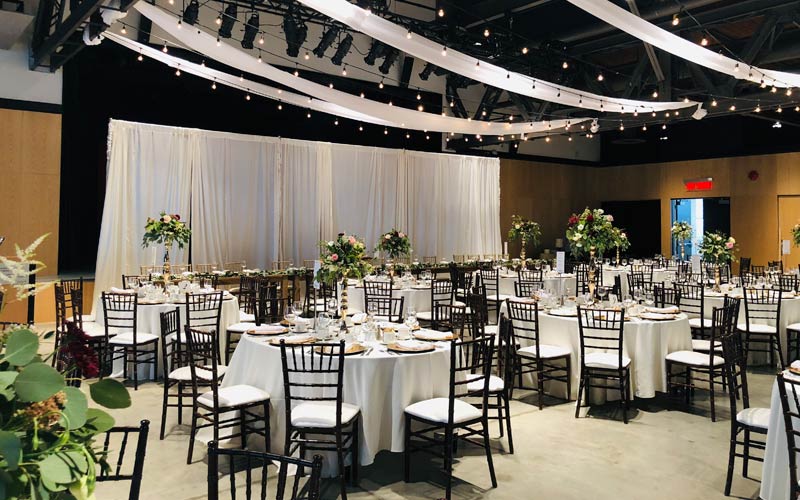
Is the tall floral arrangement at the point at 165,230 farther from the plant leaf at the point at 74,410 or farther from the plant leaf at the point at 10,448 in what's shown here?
the plant leaf at the point at 10,448

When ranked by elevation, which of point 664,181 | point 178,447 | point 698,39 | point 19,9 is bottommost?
point 178,447

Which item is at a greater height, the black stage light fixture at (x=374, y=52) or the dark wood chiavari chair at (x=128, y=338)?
the black stage light fixture at (x=374, y=52)

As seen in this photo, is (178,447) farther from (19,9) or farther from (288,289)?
(19,9)

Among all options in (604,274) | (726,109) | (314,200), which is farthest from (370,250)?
(726,109)

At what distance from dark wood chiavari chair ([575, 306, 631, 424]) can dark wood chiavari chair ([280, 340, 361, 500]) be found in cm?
244

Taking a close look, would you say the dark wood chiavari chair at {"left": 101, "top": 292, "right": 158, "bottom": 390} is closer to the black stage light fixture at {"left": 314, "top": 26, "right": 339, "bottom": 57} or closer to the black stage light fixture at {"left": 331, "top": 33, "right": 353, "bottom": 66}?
the black stage light fixture at {"left": 314, "top": 26, "right": 339, "bottom": 57}

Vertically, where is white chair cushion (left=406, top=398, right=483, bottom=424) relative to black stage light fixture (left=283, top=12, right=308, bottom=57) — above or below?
below

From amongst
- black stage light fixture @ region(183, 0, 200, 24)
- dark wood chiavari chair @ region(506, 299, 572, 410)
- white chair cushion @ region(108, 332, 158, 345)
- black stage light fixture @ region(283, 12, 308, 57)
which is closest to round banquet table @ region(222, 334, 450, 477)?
dark wood chiavari chair @ region(506, 299, 572, 410)

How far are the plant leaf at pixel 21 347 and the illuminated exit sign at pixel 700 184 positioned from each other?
1865 cm

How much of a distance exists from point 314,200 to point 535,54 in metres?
5.67

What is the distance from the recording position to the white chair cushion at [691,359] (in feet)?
18.2

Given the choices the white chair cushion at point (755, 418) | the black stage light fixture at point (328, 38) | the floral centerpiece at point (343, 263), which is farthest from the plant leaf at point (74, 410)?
the black stage light fixture at point (328, 38)

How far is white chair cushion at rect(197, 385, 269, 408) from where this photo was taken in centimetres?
414

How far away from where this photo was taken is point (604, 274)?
12.4 meters
